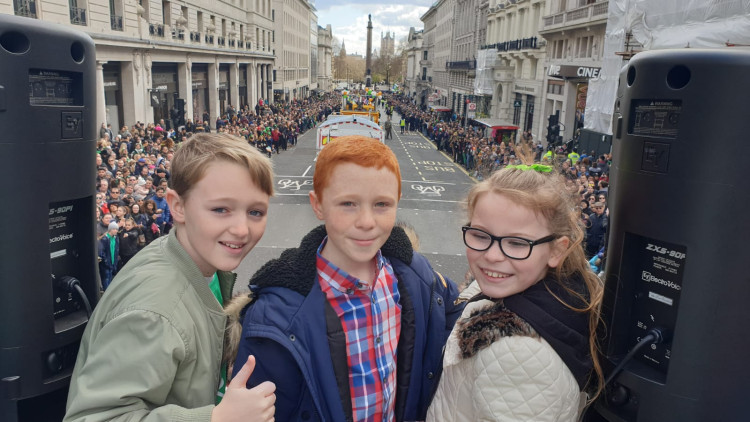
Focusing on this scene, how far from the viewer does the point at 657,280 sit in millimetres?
2180

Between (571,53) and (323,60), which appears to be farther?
(323,60)

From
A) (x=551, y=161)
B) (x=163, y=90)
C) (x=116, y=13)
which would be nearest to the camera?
(x=551, y=161)

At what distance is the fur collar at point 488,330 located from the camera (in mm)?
2086

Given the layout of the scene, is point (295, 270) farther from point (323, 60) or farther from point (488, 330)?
point (323, 60)

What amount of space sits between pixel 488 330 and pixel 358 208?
75 centimetres

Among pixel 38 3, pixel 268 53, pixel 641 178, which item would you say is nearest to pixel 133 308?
pixel 641 178

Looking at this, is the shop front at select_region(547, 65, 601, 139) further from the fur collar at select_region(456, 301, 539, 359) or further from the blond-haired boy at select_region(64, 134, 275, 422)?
the blond-haired boy at select_region(64, 134, 275, 422)

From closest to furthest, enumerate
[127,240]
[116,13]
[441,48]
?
1. [127,240]
2. [116,13]
3. [441,48]

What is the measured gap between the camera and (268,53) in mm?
54344

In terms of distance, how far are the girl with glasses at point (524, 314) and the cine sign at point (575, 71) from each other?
20.8 meters

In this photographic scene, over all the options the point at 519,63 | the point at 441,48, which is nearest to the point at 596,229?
Answer: the point at 519,63

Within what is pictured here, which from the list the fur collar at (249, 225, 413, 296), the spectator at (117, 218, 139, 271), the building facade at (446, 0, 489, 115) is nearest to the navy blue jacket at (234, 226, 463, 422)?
the fur collar at (249, 225, 413, 296)

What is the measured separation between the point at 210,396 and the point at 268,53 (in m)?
56.0

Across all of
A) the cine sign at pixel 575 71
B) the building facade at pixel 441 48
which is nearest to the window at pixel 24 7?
the cine sign at pixel 575 71
